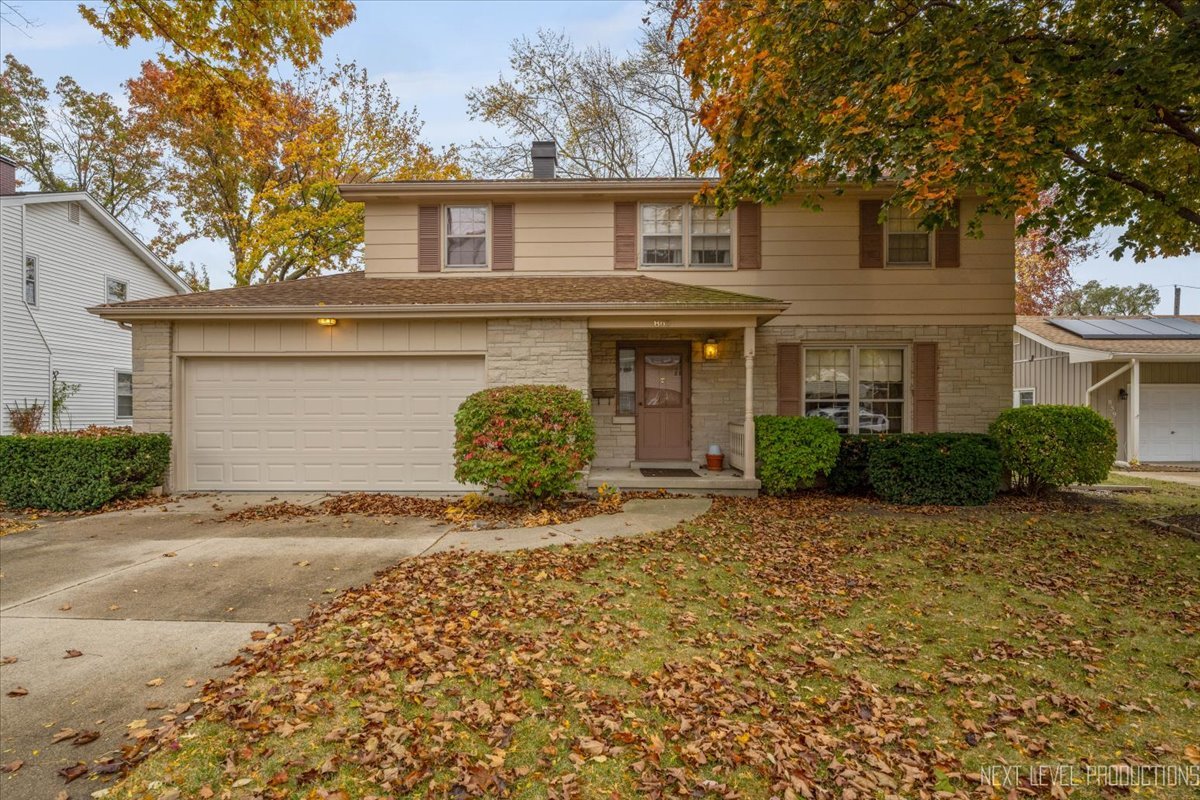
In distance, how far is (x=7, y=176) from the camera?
13.7 meters

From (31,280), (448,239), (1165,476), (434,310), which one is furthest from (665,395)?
(31,280)

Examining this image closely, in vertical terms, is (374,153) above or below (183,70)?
above

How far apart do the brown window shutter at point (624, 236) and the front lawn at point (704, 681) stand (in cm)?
603

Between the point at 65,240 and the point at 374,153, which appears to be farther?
the point at 374,153

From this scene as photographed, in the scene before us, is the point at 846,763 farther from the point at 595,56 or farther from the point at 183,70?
the point at 595,56

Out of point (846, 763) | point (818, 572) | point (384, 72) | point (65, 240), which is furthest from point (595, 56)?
point (846, 763)

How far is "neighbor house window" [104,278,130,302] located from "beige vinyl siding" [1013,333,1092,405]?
87.3ft

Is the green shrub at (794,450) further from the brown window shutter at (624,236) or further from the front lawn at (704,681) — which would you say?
the brown window shutter at (624,236)

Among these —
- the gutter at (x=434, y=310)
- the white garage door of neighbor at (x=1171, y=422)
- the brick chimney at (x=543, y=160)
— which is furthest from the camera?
the white garage door of neighbor at (x=1171, y=422)

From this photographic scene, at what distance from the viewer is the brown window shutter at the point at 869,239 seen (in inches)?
378

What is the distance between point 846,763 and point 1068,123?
7.44 meters

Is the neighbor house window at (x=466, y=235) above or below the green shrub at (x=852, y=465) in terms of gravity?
above

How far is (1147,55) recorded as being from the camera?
17.6 feet

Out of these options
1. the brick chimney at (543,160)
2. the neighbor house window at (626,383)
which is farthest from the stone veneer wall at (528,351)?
the brick chimney at (543,160)
